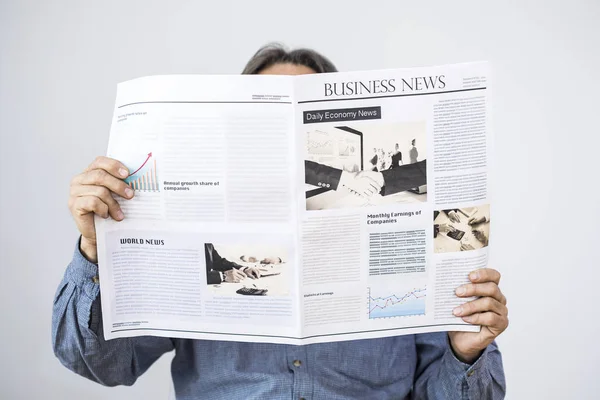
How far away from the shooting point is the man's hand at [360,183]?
0.77m

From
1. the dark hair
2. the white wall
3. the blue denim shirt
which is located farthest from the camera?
the white wall

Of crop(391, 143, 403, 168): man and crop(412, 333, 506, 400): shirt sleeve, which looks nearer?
crop(391, 143, 403, 168): man

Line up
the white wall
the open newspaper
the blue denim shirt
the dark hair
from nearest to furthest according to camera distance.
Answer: the open newspaper, the blue denim shirt, the dark hair, the white wall

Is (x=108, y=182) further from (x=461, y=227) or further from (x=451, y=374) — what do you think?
(x=451, y=374)

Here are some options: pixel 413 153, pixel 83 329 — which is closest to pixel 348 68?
pixel 413 153

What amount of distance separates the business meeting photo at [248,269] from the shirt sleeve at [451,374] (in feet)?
1.03

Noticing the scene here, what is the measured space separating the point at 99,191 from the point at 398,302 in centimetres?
47

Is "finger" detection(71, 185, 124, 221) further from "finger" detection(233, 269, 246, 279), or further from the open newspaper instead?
"finger" detection(233, 269, 246, 279)

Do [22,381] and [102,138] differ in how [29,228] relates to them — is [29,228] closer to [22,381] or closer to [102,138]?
[102,138]

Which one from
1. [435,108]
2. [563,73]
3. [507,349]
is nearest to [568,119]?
[563,73]

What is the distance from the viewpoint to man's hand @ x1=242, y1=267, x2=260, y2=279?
79cm

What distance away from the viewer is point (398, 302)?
31.6 inches

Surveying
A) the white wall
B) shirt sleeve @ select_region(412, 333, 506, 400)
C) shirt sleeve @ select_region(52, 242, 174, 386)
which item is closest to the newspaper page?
shirt sleeve @ select_region(412, 333, 506, 400)

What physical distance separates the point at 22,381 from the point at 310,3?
119 centimetres
